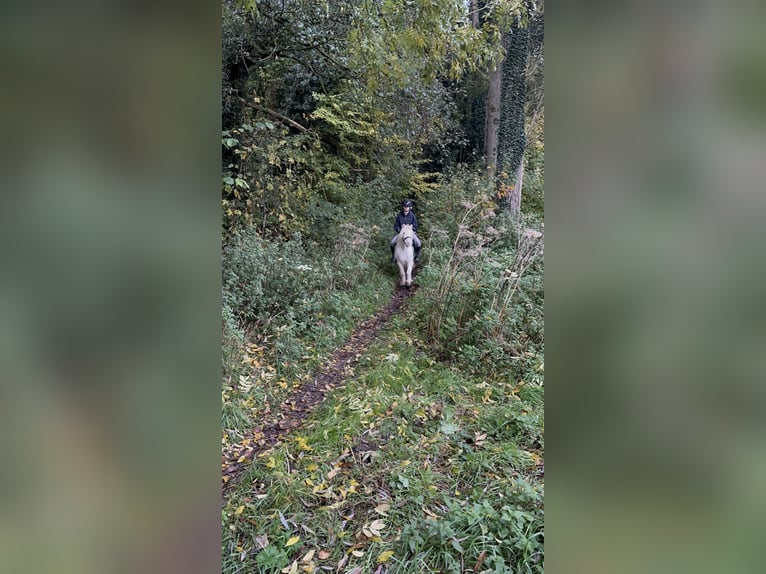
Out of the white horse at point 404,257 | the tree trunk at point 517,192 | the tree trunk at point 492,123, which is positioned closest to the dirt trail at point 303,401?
the white horse at point 404,257

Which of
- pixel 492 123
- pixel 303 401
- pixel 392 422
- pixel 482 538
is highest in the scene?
pixel 492 123

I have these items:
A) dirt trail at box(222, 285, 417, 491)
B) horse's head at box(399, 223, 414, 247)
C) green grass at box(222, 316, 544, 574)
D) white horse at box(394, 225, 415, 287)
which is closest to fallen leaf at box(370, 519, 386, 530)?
green grass at box(222, 316, 544, 574)

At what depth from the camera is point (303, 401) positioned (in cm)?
390

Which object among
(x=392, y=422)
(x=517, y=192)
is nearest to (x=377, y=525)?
(x=392, y=422)

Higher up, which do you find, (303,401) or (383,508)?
(383,508)

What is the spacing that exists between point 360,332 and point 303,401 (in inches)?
79.0

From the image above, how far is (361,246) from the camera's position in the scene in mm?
8148

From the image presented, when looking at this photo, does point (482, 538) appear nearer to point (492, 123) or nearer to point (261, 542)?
point (261, 542)

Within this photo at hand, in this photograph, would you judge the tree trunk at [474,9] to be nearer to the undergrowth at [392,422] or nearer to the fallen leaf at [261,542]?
the undergrowth at [392,422]

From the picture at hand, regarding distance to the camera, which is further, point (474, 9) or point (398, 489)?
point (474, 9)

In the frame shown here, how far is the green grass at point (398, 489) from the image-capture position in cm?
212
